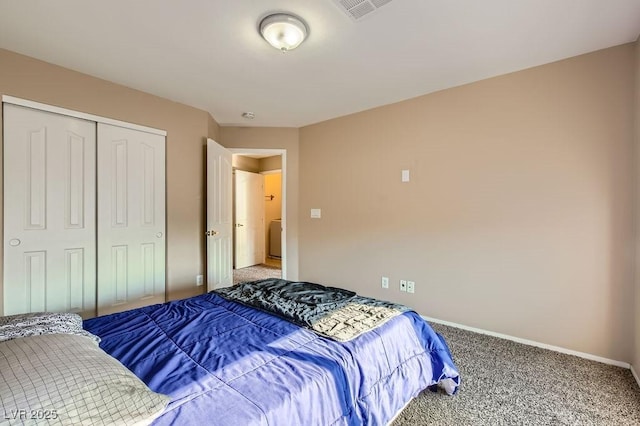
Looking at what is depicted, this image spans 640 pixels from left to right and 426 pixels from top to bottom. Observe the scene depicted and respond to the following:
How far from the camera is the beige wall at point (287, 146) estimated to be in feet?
13.4

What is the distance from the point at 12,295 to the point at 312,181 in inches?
118

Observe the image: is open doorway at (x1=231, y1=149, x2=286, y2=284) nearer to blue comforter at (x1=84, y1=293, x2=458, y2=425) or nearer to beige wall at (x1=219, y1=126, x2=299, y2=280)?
beige wall at (x1=219, y1=126, x2=299, y2=280)

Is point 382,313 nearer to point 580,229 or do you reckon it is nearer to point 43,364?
point 43,364

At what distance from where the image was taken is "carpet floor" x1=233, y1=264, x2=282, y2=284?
191 inches

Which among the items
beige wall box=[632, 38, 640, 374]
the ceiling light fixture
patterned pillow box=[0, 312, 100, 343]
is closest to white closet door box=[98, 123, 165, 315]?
patterned pillow box=[0, 312, 100, 343]

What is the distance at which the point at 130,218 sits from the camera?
2.83 meters

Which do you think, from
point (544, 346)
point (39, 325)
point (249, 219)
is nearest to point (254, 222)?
point (249, 219)

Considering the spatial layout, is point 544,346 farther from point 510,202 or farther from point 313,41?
point 313,41

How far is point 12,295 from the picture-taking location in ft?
7.14

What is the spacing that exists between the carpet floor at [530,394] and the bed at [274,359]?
0.17 metres

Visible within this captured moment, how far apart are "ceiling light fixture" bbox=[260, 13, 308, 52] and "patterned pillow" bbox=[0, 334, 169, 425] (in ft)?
6.23

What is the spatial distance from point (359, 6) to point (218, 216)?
104 inches

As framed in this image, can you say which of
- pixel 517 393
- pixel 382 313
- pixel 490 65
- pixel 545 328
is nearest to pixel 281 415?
pixel 382 313

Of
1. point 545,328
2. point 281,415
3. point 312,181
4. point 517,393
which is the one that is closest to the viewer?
point 281,415
